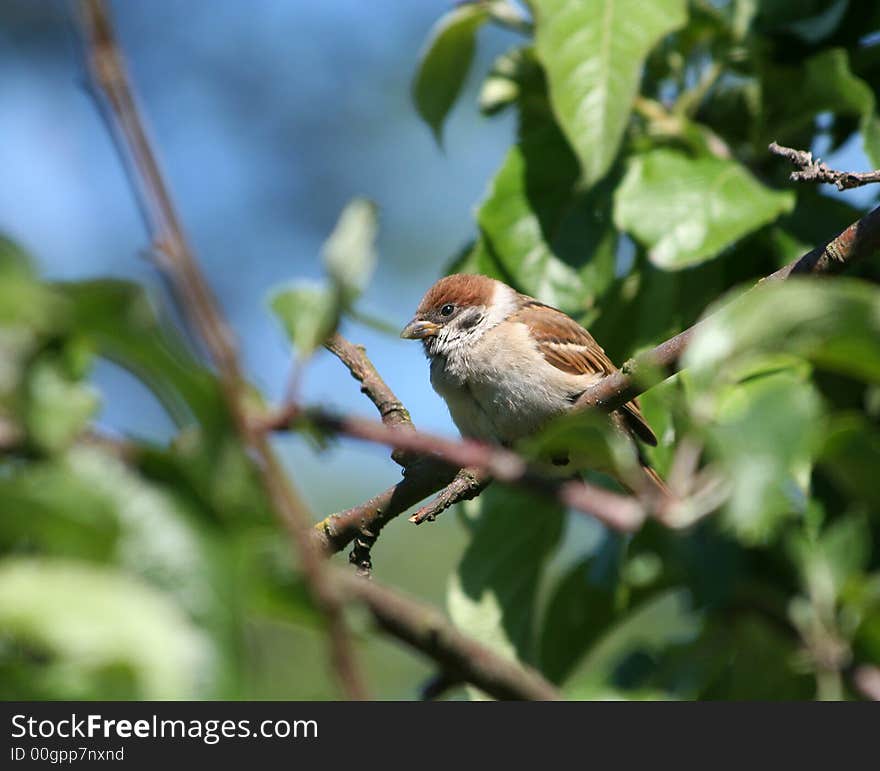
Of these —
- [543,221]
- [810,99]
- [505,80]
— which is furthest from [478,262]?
[810,99]

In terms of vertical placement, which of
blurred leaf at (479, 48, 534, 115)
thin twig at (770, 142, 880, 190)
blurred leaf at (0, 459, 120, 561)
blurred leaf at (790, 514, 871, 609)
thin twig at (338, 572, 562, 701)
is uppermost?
blurred leaf at (479, 48, 534, 115)

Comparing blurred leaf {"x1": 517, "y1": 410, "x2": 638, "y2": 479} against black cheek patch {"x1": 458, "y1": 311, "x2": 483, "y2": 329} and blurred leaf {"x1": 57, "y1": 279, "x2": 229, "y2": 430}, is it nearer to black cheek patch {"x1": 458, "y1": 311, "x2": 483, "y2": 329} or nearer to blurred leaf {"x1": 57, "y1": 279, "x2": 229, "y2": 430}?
blurred leaf {"x1": 57, "y1": 279, "x2": 229, "y2": 430}

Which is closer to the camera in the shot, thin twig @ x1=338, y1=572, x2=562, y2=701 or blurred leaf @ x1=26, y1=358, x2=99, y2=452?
blurred leaf @ x1=26, y1=358, x2=99, y2=452

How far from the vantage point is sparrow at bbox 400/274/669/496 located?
13.0ft

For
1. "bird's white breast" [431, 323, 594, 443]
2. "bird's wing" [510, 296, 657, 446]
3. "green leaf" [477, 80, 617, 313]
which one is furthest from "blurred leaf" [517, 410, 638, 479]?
"bird's wing" [510, 296, 657, 446]

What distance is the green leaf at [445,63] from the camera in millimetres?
3191

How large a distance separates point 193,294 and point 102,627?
267 millimetres

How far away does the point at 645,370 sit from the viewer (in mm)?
1126

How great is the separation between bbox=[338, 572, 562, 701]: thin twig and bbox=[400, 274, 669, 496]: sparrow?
2597 millimetres

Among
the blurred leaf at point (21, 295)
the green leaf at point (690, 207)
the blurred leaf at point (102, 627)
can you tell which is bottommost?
the blurred leaf at point (102, 627)

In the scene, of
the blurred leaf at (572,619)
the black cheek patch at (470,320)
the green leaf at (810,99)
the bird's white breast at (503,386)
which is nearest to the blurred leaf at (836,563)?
the blurred leaf at (572,619)

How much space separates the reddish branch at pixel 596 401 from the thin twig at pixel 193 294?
116 centimetres

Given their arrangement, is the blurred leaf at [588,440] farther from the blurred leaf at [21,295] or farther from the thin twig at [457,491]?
the thin twig at [457,491]

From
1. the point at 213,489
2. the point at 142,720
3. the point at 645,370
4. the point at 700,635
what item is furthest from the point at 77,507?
the point at 700,635
